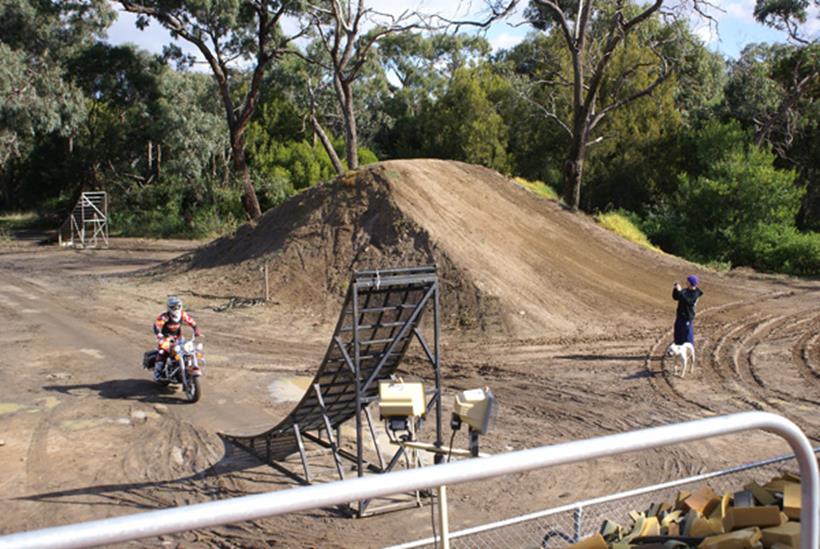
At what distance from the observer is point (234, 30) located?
36.7 meters

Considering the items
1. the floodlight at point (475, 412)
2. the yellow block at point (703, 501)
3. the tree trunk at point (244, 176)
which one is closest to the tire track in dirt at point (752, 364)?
the yellow block at point (703, 501)

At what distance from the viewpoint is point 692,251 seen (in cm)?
3134

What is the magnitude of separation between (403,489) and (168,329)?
12805 millimetres

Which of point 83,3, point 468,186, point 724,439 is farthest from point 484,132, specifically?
point 724,439

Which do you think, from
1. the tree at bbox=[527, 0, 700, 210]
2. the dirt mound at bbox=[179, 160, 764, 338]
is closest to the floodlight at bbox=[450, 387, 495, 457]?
the dirt mound at bbox=[179, 160, 764, 338]

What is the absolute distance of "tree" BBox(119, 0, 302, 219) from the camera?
3528 centimetres

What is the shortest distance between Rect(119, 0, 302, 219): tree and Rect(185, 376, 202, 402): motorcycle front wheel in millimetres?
24119

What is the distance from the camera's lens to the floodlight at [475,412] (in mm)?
6992

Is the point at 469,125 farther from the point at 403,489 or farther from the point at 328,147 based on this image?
the point at 403,489

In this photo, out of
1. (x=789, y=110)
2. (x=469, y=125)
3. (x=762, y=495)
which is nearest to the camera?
(x=762, y=495)

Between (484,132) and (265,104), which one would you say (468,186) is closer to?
(484,132)

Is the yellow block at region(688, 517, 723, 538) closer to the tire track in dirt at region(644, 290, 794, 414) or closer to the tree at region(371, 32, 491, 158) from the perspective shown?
the tire track in dirt at region(644, 290, 794, 414)

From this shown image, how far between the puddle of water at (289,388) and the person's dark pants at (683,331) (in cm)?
715

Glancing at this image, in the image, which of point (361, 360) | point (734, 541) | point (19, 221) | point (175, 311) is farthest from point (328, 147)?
point (734, 541)
